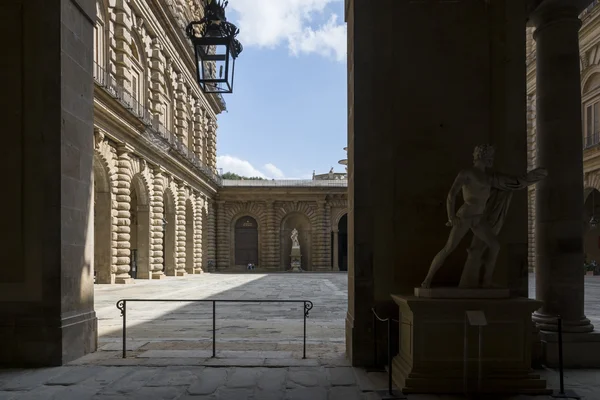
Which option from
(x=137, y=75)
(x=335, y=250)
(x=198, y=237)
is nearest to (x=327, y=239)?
(x=335, y=250)

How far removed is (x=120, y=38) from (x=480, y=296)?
2017 centimetres

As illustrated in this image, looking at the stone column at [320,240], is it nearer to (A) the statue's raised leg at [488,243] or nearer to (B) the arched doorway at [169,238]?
(B) the arched doorway at [169,238]

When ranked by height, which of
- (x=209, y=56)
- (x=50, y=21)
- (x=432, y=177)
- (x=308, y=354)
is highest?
(x=50, y=21)

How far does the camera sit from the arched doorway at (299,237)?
4256 centimetres

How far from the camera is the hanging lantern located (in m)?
6.43

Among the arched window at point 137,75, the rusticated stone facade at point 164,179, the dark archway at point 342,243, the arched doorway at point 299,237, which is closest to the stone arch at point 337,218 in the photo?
the rusticated stone facade at point 164,179

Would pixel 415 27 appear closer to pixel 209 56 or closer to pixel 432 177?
pixel 432 177

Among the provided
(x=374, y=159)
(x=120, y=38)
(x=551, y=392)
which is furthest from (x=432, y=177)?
(x=120, y=38)

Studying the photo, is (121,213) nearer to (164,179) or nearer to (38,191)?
(164,179)

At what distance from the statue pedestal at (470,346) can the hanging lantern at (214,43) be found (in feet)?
12.4

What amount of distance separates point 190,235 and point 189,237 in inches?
6.0

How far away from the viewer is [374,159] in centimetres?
685

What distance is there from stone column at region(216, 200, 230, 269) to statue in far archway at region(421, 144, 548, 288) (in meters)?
36.9

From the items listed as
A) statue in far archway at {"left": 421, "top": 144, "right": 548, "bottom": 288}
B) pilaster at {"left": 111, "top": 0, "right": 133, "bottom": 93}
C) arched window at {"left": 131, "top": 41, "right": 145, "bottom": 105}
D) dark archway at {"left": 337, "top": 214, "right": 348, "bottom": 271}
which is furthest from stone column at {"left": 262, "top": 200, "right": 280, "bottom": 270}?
statue in far archway at {"left": 421, "top": 144, "right": 548, "bottom": 288}
